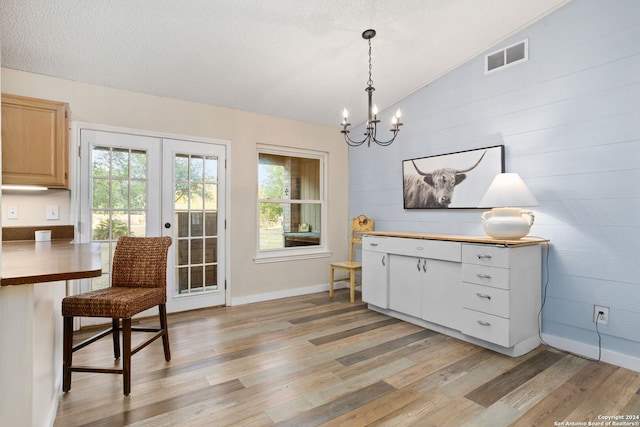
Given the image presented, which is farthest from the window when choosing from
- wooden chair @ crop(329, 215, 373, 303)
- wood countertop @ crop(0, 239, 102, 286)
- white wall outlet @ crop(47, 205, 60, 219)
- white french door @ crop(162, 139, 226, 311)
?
wood countertop @ crop(0, 239, 102, 286)

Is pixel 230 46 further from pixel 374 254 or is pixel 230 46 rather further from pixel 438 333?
pixel 438 333

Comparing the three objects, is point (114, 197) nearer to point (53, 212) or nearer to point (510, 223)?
point (53, 212)

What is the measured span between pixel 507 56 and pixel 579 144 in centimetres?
109

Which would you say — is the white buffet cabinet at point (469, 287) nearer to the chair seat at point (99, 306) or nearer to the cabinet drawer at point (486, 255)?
the cabinet drawer at point (486, 255)

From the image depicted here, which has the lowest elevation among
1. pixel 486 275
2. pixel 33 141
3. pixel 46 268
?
pixel 486 275

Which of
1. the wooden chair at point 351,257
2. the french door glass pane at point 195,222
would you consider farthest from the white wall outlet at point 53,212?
the wooden chair at point 351,257

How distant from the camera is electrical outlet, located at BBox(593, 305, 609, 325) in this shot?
8.40 ft

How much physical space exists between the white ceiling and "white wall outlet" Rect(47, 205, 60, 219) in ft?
3.94

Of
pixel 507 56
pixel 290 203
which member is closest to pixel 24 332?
pixel 290 203

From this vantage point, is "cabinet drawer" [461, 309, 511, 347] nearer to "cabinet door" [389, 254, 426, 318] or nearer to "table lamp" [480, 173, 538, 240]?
"cabinet door" [389, 254, 426, 318]

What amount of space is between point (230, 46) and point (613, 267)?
3566 mm

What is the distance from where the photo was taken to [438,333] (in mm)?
3123

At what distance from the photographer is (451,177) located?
3.58m

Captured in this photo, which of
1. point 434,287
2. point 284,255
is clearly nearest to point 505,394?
point 434,287
